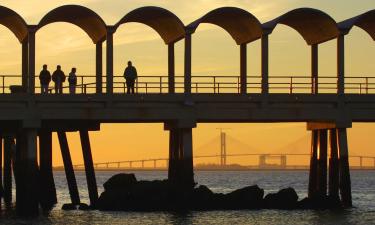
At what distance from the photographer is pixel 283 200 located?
209 ft

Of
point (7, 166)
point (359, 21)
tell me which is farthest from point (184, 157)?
point (7, 166)

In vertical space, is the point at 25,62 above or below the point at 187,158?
above

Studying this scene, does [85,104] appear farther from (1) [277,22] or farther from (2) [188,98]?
(1) [277,22]

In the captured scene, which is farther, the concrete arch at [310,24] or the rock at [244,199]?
the rock at [244,199]

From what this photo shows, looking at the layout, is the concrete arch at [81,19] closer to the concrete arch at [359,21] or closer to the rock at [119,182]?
the rock at [119,182]

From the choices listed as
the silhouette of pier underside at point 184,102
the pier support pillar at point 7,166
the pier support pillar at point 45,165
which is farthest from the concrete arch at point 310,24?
the pier support pillar at point 7,166

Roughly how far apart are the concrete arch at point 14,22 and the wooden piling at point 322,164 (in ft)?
54.5

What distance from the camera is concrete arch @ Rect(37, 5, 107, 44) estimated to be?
57406mm

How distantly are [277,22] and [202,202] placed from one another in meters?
9.81

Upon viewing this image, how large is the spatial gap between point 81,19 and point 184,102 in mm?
6929

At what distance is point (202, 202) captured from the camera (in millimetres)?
60906

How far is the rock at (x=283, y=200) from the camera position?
Result: 63.3 meters

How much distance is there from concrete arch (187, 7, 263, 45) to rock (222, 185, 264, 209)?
7817 mm

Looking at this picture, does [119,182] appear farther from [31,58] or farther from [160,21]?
[31,58]
